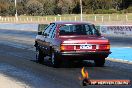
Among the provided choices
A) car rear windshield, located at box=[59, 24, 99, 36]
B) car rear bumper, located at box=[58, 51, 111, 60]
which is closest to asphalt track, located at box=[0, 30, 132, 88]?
car rear bumper, located at box=[58, 51, 111, 60]

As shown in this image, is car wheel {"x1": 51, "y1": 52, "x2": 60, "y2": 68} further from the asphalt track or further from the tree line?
the tree line

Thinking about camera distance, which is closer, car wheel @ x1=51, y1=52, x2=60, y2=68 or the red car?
the red car

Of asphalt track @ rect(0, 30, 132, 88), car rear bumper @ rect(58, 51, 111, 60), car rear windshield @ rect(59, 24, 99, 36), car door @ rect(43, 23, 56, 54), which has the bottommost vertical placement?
asphalt track @ rect(0, 30, 132, 88)

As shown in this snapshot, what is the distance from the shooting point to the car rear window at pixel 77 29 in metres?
16.6

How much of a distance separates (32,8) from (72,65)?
98.4 metres

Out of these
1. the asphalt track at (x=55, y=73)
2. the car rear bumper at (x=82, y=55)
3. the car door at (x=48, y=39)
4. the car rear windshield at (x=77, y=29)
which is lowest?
the asphalt track at (x=55, y=73)

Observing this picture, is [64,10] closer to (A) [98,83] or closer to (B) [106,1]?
(B) [106,1]

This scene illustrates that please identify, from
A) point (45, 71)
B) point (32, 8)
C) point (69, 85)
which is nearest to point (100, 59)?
point (45, 71)

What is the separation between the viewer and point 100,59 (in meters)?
16.5

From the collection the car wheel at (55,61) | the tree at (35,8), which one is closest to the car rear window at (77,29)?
the car wheel at (55,61)

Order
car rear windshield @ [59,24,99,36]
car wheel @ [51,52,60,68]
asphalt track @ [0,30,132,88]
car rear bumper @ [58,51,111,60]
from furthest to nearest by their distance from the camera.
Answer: car rear windshield @ [59,24,99,36], car wheel @ [51,52,60,68], car rear bumper @ [58,51,111,60], asphalt track @ [0,30,132,88]

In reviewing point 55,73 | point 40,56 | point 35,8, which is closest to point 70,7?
point 35,8

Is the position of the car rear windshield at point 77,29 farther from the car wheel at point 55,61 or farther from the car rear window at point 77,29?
the car wheel at point 55,61

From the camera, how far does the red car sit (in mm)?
15852
